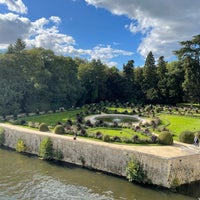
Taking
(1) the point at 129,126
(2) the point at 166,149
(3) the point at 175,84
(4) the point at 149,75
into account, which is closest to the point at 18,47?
(1) the point at 129,126

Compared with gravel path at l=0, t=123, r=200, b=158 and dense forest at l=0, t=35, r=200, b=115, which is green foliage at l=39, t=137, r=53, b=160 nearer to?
gravel path at l=0, t=123, r=200, b=158

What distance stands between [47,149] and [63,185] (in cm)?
570

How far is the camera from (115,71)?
60.8 meters

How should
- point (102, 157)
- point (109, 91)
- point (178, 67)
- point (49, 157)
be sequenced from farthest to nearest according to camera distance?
point (109, 91), point (178, 67), point (49, 157), point (102, 157)

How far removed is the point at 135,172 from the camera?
1777 centimetres

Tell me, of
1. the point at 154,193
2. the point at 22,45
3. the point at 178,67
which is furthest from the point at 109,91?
the point at 154,193

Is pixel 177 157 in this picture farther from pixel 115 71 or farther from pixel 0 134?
pixel 115 71

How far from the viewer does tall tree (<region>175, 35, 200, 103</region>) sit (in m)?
48.3

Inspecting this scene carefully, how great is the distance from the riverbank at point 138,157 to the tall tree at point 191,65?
100ft

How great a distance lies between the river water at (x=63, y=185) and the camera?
51.8 feet

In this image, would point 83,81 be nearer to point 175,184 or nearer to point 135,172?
point 135,172

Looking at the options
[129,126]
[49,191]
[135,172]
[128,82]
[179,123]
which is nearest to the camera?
[49,191]

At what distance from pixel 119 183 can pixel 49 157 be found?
747 cm

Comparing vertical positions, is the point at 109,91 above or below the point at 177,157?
above
